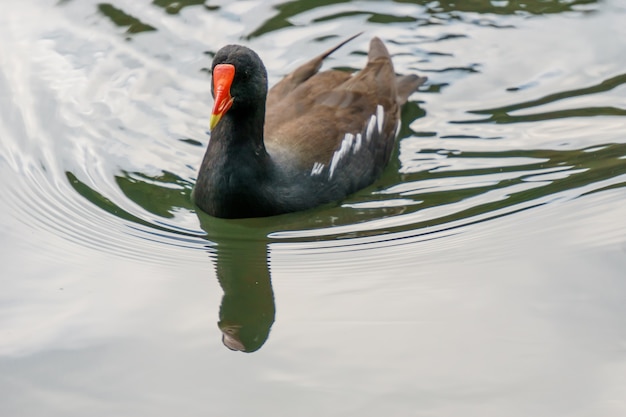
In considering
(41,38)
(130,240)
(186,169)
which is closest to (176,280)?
(130,240)

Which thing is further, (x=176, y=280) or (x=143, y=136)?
(x=143, y=136)

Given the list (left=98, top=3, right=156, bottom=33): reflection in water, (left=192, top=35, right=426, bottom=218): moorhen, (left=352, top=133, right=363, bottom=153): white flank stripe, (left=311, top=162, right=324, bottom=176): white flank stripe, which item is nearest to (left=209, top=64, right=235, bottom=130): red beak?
(left=192, top=35, right=426, bottom=218): moorhen

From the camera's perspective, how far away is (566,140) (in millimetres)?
6613

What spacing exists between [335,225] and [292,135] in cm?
69

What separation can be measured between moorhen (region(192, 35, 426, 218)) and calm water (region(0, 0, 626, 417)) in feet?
0.40

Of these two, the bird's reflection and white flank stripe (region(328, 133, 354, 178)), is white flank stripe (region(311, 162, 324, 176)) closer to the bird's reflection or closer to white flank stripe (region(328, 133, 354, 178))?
white flank stripe (region(328, 133, 354, 178))

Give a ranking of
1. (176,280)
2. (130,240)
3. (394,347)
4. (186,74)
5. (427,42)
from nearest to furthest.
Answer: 1. (394,347)
2. (176,280)
3. (130,240)
4. (186,74)
5. (427,42)

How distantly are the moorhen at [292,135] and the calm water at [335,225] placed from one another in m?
0.12

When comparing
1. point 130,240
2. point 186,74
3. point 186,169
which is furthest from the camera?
point 186,74

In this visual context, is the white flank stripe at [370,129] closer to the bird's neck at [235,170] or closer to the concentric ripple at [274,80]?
the concentric ripple at [274,80]

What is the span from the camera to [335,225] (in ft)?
19.2

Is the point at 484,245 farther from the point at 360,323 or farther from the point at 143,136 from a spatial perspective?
the point at 143,136

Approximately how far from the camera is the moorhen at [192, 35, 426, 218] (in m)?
5.76

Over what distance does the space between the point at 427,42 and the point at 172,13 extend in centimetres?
178
